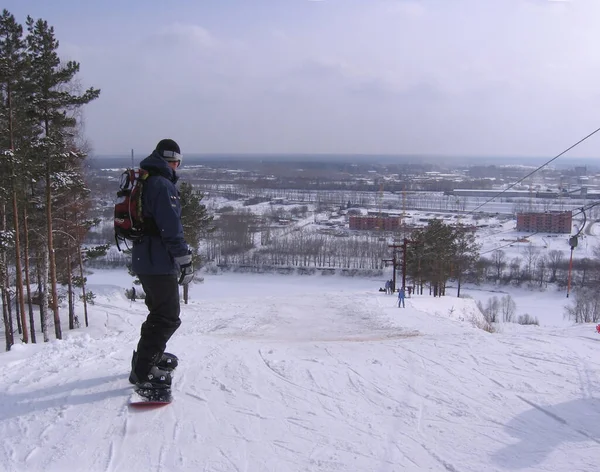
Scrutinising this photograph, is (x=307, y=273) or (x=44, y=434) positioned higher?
(x=44, y=434)

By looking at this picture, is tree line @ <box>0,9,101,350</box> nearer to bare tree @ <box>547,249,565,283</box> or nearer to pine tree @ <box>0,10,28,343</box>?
pine tree @ <box>0,10,28,343</box>

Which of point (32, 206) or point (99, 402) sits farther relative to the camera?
point (32, 206)

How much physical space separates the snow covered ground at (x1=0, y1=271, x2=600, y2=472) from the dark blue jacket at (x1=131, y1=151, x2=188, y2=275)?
1.23m

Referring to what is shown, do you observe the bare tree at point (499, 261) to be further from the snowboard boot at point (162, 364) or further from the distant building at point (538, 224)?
the snowboard boot at point (162, 364)

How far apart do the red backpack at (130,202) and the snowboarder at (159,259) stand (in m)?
0.05

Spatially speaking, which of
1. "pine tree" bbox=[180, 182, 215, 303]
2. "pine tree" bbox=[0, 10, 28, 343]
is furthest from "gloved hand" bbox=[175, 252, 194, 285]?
"pine tree" bbox=[180, 182, 215, 303]

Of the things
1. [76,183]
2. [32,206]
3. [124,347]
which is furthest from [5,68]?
[124,347]

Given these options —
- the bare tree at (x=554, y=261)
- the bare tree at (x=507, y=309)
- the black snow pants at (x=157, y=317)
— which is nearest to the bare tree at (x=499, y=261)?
the bare tree at (x=554, y=261)

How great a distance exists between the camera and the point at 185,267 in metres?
3.62

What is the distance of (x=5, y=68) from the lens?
13.1 meters

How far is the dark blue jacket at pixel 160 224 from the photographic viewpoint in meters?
3.46

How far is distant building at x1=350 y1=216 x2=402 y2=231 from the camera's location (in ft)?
276

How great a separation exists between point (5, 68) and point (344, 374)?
13.9 meters

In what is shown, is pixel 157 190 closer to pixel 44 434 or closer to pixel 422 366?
pixel 44 434
